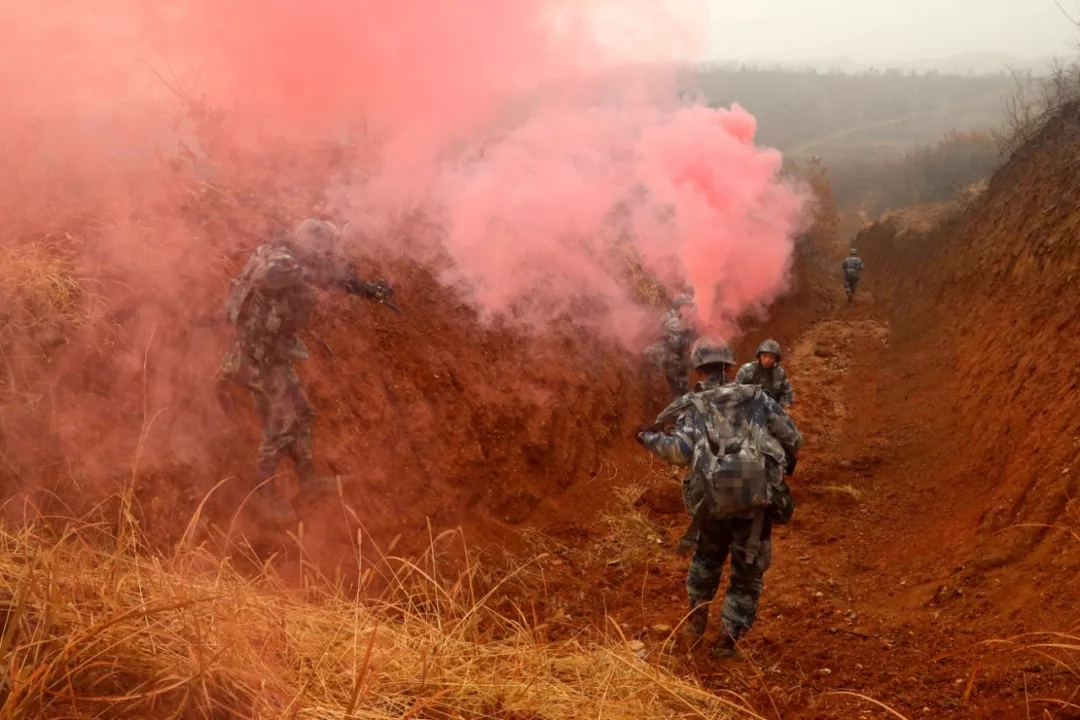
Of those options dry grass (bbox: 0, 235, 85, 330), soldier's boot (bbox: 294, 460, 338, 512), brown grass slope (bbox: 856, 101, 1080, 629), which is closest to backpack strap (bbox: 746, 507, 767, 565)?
brown grass slope (bbox: 856, 101, 1080, 629)

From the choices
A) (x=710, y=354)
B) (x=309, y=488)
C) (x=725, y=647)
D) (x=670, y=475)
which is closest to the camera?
(x=725, y=647)

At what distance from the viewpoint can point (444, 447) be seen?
19.4ft

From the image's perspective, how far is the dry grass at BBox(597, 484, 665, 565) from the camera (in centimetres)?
548

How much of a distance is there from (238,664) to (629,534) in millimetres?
4326

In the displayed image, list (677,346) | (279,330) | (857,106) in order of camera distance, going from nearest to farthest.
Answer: (279,330) < (677,346) < (857,106)

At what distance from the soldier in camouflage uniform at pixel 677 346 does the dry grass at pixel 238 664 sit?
5.74m

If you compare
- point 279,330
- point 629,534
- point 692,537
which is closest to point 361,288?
point 279,330

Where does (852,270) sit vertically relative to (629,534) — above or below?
above

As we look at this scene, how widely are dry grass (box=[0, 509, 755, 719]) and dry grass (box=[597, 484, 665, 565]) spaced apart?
2987 millimetres

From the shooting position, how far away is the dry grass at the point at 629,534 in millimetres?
5477

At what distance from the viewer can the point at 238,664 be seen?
1884 mm

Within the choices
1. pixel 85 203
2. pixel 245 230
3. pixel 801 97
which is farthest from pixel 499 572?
pixel 801 97

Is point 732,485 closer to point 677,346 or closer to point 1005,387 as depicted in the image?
point 677,346

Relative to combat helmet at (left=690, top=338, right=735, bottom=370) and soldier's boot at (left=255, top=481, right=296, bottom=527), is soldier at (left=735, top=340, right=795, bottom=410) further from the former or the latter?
soldier's boot at (left=255, top=481, right=296, bottom=527)
